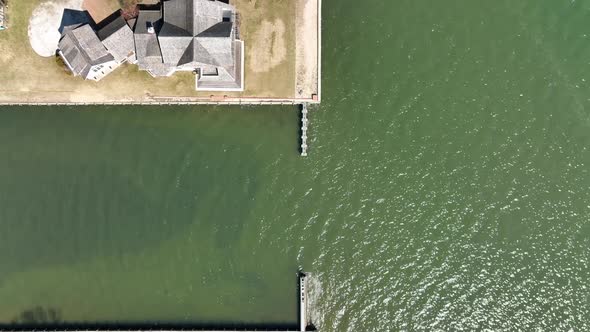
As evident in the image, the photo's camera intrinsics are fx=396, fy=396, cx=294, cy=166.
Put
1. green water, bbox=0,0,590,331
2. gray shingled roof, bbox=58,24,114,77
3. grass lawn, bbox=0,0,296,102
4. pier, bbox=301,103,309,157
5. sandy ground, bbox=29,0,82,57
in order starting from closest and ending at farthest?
1. gray shingled roof, bbox=58,24,114,77
2. sandy ground, bbox=29,0,82,57
3. grass lawn, bbox=0,0,296,102
4. pier, bbox=301,103,309,157
5. green water, bbox=0,0,590,331

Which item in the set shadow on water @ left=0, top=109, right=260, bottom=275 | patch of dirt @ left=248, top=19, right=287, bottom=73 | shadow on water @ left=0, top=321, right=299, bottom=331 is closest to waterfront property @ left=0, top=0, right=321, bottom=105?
patch of dirt @ left=248, top=19, right=287, bottom=73

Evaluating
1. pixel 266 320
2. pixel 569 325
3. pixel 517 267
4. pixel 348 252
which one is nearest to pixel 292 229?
pixel 348 252

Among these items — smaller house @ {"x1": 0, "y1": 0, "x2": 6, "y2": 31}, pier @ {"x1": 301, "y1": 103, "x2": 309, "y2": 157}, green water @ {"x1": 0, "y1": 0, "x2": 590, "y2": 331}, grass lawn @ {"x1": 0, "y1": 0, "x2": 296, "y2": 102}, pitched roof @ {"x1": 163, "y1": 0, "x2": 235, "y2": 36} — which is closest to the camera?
pitched roof @ {"x1": 163, "y1": 0, "x2": 235, "y2": 36}

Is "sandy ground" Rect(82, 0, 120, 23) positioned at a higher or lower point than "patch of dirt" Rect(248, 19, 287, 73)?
higher

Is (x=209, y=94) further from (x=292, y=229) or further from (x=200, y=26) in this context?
(x=292, y=229)

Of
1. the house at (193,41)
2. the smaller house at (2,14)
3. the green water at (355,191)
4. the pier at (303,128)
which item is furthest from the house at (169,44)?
the smaller house at (2,14)

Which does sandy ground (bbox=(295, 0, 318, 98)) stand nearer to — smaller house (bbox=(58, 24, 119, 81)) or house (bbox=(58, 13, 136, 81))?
house (bbox=(58, 13, 136, 81))
